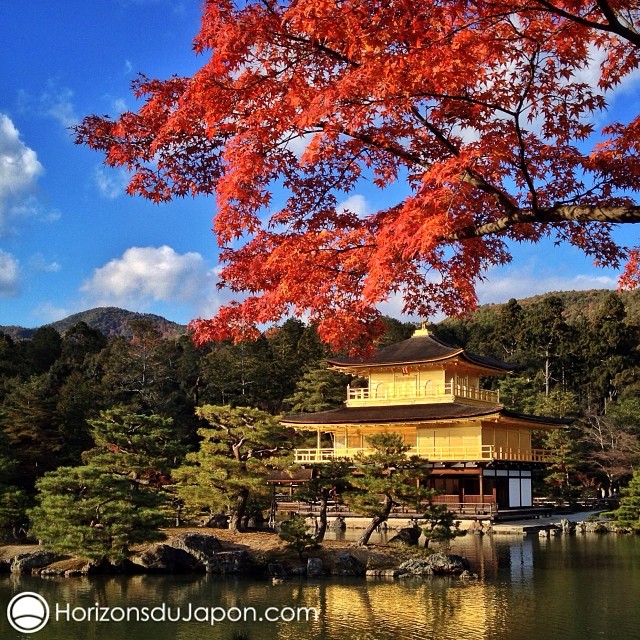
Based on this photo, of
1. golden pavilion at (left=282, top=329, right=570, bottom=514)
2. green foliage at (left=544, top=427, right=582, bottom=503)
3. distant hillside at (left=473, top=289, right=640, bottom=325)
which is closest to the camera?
golden pavilion at (left=282, top=329, right=570, bottom=514)

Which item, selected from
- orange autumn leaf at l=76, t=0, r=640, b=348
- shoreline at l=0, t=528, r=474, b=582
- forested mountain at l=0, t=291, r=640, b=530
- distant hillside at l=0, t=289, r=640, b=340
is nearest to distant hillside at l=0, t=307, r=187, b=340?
distant hillside at l=0, t=289, r=640, b=340

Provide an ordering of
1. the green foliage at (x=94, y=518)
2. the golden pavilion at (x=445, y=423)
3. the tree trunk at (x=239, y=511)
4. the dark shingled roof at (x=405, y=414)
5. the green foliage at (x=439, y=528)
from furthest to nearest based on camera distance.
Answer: the golden pavilion at (x=445, y=423) < the dark shingled roof at (x=405, y=414) < the tree trunk at (x=239, y=511) < the green foliage at (x=439, y=528) < the green foliage at (x=94, y=518)

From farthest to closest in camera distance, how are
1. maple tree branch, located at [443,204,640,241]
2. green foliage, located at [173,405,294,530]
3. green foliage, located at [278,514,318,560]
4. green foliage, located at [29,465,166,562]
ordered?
1. green foliage, located at [173,405,294,530]
2. green foliage, located at [278,514,318,560]
3. green foliage, located at [29,465,166,562]
4. maple tree branch, located at [443,204,640,241]

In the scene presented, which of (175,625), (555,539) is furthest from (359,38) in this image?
(555,539)

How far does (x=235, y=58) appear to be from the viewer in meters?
5.65

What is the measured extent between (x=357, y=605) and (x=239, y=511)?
763 cm

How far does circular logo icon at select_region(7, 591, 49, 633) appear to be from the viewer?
1137 centimetres

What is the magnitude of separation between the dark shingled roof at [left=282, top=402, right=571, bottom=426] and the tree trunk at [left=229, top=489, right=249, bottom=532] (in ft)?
32.8

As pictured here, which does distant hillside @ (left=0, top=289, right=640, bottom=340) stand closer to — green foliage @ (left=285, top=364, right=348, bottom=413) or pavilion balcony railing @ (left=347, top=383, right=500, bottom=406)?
green foliage @ (left=285, top=364, right=348, bottom=413)

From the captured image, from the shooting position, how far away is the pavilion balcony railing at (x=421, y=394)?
29.8 m

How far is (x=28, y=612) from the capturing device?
1208 centimetres

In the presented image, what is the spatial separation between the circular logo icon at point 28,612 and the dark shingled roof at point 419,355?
18.4 metres

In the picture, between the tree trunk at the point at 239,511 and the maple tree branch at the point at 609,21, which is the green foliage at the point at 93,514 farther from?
the maple tree branch at the point at 609,21

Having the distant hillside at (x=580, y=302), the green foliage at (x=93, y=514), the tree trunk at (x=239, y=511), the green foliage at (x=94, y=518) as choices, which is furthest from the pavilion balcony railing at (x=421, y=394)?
the distant hillside at (x=580, y=302)
